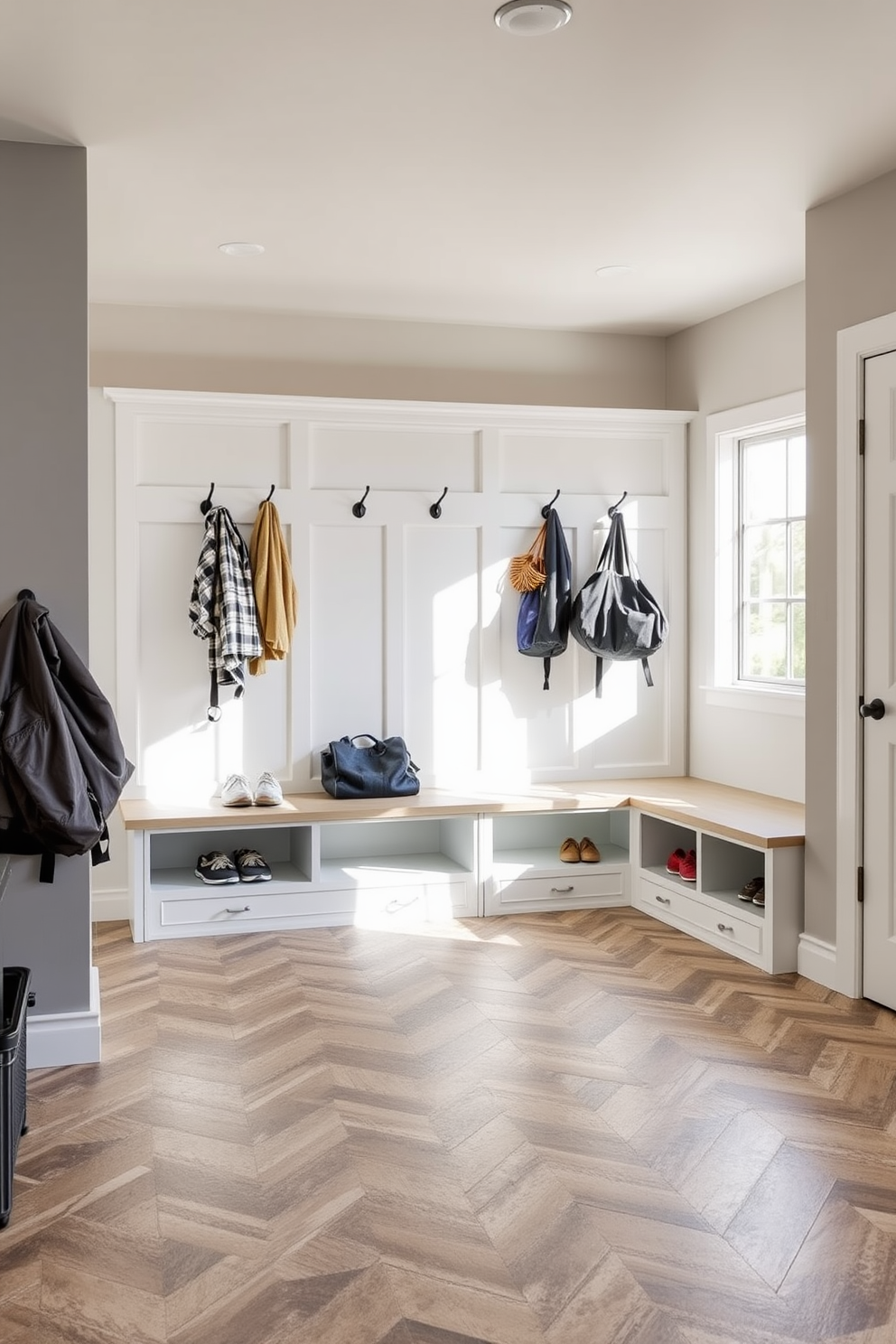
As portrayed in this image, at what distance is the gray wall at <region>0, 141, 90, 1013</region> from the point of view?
10.4 ft

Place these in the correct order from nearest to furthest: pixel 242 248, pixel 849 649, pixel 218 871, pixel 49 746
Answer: pixel 49 746 < pixel 849 649 < pixel 242 248 < pixel 218 871

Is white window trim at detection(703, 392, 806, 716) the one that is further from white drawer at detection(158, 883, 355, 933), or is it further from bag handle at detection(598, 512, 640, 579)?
white drawer at detection(158, 883, 355, 933)

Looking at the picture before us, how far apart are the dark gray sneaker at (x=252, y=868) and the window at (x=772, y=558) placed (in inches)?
90.0

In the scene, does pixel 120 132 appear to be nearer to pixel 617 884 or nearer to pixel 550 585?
pixel 550 585

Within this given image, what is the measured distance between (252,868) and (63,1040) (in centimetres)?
147

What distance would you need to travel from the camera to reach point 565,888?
4914mm

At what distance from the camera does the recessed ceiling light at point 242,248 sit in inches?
164

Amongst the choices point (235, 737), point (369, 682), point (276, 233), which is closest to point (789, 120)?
point (276, 233)

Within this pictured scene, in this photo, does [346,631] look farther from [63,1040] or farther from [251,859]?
[63,1040]

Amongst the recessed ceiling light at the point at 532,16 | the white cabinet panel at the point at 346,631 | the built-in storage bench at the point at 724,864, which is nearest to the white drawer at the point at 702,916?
the built-in storage bench at the point at 724,864

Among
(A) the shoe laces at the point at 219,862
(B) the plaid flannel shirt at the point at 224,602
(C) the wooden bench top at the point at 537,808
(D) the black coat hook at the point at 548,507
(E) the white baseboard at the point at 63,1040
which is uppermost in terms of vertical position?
(D) the black coat hook at the point at 548,507

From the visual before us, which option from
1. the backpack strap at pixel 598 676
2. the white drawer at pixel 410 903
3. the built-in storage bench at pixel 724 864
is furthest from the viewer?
the backpack strap at pixel 598 676

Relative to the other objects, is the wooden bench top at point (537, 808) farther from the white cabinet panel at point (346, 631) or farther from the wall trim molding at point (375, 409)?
the wall trim molding at point (375, 409)

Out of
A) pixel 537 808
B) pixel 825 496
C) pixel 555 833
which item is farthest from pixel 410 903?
pixel 825 496
